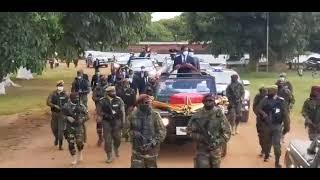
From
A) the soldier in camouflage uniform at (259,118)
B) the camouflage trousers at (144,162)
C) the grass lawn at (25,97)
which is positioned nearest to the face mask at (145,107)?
the camouflage trousers at (144,162)

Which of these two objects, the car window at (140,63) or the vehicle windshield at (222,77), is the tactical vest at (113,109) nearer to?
the vehicle windshield at (222,77)

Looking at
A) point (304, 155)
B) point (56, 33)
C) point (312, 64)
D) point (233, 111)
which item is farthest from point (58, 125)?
point (312, 64)

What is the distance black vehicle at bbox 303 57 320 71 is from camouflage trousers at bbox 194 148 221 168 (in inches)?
1271

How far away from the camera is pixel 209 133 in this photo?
9266mm

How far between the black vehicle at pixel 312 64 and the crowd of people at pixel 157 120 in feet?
83.8

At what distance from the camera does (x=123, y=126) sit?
491 inches

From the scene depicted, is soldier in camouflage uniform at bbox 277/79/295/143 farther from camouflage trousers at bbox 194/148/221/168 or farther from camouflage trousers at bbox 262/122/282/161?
camouflage trousers at bbox 194/148/221/168

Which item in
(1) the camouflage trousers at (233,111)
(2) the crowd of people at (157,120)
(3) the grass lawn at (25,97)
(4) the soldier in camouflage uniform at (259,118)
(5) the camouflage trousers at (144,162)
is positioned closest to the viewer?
(2) the crowd of people at (157,120)

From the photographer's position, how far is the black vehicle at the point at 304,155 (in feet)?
25.1

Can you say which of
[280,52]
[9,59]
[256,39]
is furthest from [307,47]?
[9,59]

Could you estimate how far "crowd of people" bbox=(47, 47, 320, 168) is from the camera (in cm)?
930
